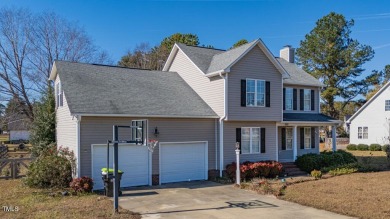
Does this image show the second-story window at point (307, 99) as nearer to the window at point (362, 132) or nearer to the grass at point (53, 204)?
the grass at point (53, 204)

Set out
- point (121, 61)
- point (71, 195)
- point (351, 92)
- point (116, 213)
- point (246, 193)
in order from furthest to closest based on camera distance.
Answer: point (351, 92)
point (121, 61)
point (246, 193)
point (71, 195)
point (116, 213)

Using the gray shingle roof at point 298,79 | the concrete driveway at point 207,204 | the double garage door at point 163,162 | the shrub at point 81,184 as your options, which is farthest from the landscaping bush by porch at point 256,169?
the shrub at point 81,184

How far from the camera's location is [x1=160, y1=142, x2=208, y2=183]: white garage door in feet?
54.4

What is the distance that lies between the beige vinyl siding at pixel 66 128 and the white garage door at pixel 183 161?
4.16 metres

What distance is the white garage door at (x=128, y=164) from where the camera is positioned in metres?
14.8

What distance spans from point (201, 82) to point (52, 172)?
9397 millimetres

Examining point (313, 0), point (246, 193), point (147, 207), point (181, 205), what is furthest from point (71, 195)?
point (313, 0)

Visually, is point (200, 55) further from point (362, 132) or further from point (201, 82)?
point (362, 132)

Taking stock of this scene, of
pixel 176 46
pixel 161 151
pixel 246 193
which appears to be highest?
pixel 176 46

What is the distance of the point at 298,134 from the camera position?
73.6 feet

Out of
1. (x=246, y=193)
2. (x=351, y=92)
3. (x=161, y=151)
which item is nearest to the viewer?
(x=246, y=193)

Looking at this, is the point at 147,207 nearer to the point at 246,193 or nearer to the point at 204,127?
the point at 246,193

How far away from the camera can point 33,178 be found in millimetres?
14547

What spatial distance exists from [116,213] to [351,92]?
46.1 meters
